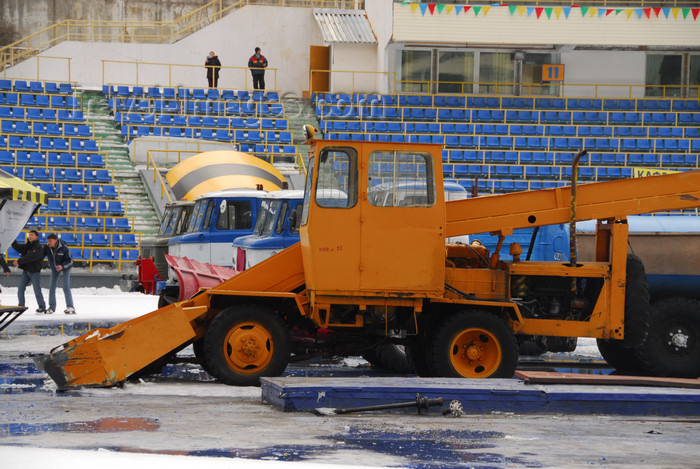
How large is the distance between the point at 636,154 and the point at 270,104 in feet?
40.7

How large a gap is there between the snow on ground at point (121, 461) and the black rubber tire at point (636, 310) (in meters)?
5.46

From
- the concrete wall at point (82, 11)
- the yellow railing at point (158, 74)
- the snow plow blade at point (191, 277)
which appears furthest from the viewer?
the concrete wall at point (82, 11)

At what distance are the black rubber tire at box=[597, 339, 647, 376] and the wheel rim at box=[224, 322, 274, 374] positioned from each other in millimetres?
4685

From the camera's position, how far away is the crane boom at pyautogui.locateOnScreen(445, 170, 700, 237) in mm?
11461

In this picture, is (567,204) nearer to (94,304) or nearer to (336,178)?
(336,178)

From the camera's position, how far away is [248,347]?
1130 cm

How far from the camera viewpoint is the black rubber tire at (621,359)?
13578 millimetres

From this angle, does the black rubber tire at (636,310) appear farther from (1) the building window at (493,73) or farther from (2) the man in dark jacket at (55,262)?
(1) the building window at (493,73)

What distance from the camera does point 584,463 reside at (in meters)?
7.39

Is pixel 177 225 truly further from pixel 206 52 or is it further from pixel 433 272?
pixel 206 52

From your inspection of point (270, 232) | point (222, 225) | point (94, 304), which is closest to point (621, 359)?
point (270, 232)

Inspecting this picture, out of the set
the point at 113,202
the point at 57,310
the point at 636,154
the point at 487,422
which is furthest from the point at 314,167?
the point at 636,154

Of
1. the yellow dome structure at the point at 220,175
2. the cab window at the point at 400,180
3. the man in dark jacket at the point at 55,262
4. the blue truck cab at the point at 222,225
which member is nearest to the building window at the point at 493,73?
the yellow dome structure at the point at 220,175

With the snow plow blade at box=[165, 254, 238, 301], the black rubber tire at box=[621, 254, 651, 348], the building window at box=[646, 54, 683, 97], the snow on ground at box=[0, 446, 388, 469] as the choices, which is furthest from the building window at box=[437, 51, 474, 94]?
the snow on ground at box=[0, 446, 388, 469]
